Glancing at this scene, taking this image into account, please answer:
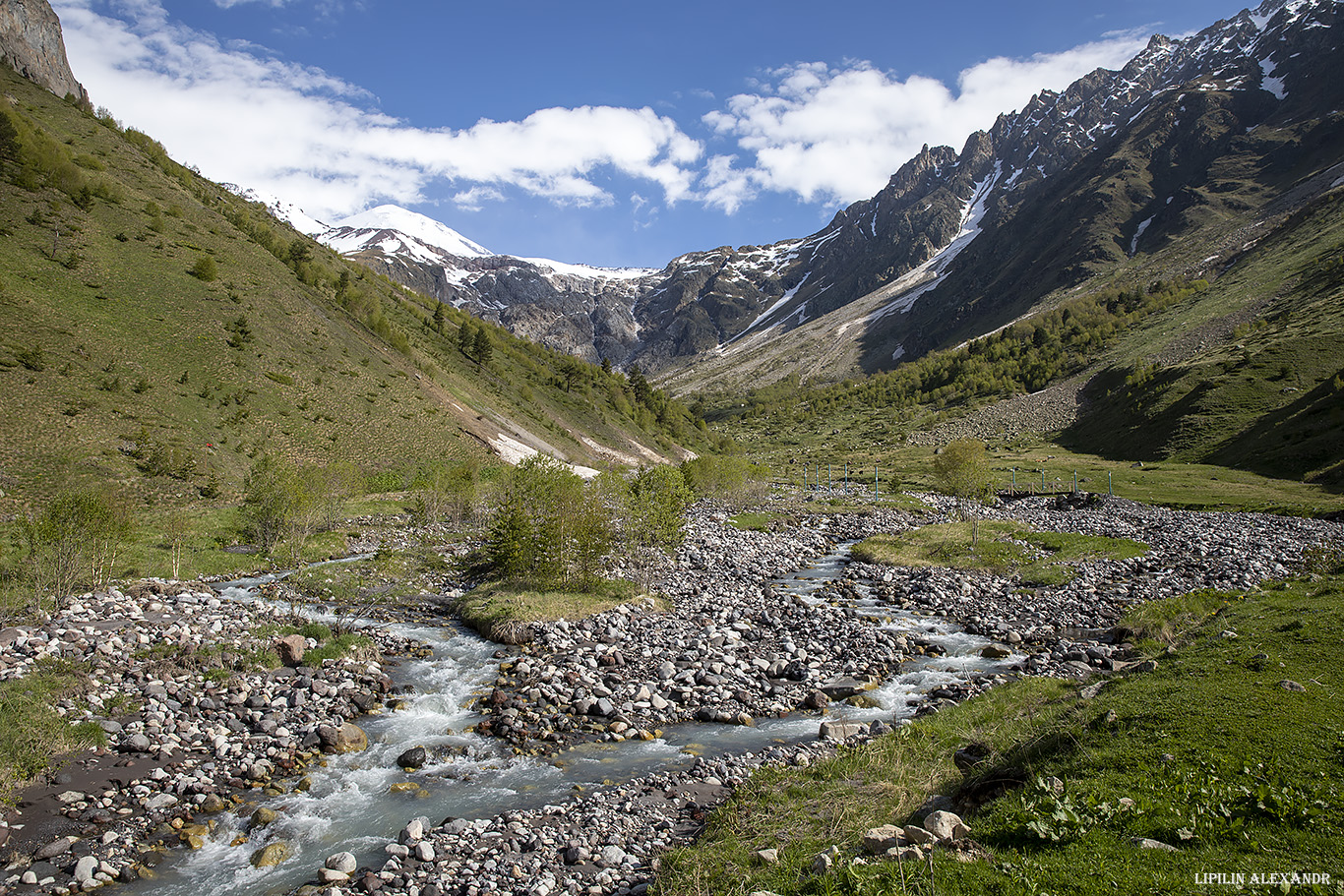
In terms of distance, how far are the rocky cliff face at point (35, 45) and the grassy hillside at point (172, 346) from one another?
2025 cm

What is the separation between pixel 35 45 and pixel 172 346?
301ft

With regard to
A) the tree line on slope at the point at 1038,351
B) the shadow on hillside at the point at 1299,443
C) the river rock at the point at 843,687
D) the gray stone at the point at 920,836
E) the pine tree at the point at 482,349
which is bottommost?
the river rock at the point at 843,687

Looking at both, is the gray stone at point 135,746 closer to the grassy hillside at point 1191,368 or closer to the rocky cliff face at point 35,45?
the grassy hillside at point 1191,368

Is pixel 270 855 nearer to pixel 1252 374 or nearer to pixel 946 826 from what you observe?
pixel 946 826

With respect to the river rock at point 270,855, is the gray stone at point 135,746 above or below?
above

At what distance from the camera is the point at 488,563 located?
32.4 m

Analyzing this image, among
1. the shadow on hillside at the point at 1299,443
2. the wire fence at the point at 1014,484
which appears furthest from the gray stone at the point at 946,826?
the shadow on hillside at the point at 1299,443

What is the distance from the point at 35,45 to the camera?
97.0 meters

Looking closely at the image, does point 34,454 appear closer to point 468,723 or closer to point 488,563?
point 488,563

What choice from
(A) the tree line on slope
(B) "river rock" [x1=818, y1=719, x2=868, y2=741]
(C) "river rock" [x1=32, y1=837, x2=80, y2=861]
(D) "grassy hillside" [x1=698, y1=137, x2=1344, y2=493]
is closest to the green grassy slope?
(D) "grassy hillside" [x1=698, y1=137, x2=1344, y2=493]

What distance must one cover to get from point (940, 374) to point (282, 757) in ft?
662

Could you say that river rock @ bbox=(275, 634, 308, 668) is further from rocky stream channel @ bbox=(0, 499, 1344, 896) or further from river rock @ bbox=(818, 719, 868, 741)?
river rock @ bbox=(818, 719, 868, 741)

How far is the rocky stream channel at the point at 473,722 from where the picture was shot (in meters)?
9.91

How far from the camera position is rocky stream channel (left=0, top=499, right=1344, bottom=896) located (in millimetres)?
9914
